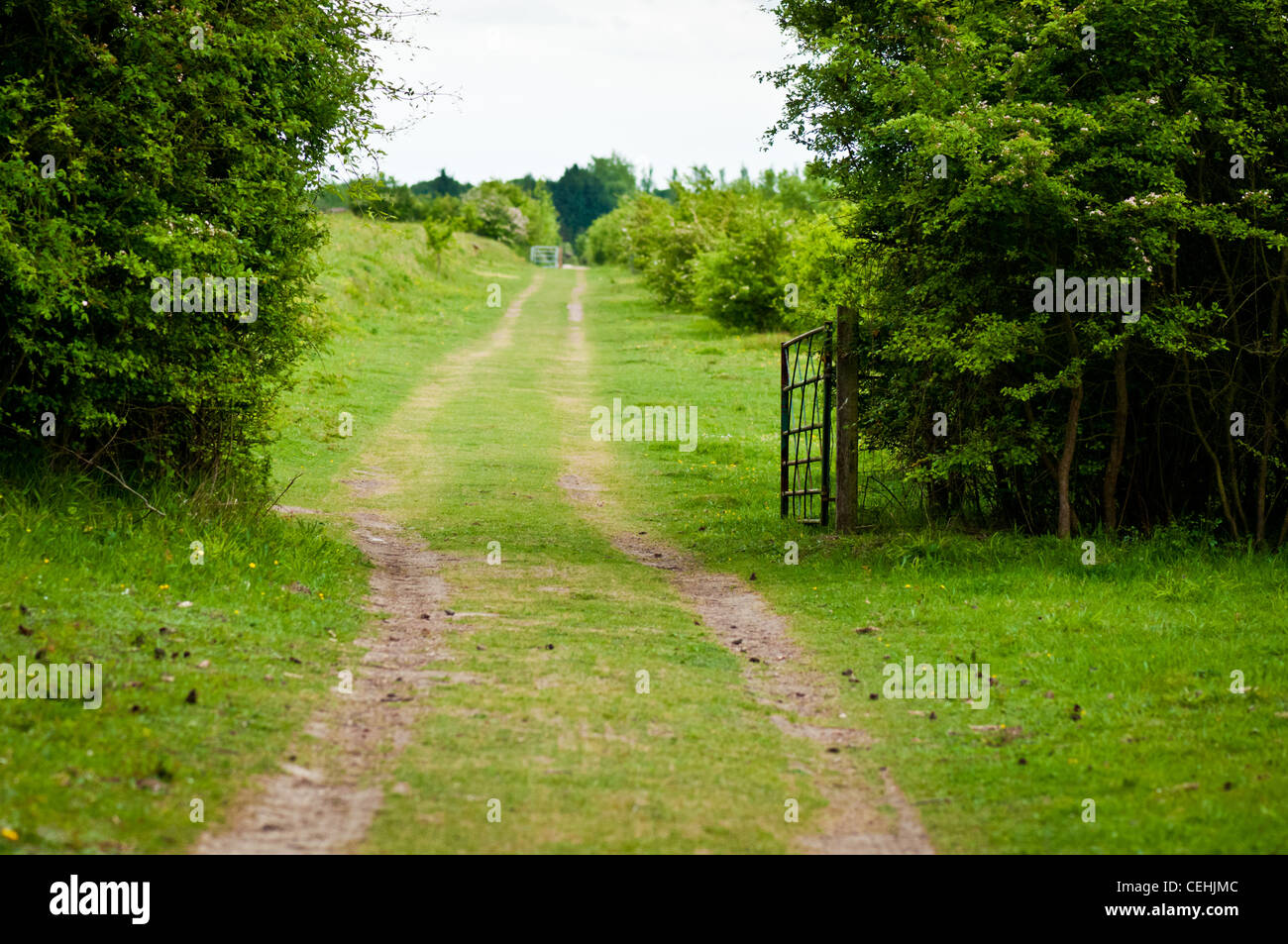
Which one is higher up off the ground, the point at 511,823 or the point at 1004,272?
the point at 1004,272

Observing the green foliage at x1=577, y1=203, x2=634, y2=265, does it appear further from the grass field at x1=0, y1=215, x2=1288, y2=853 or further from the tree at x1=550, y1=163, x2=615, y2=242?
the grass field at x1=0, y1=215, x2=1288, y2=853

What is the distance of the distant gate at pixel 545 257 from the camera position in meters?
98.2

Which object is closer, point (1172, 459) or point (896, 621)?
point (896, 621)

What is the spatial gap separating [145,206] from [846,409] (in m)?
7.26

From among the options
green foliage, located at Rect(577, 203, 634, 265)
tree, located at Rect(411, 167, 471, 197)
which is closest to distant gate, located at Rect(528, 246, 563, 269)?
green foliage, located at Rect(577, 203, 634, 265)

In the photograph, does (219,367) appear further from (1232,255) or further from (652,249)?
(652,249)

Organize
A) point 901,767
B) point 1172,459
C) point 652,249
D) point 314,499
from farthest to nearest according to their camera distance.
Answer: point 652,249
point 314,499
point 1172,459
point 901,767

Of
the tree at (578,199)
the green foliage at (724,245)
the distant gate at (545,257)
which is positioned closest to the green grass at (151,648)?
the green foliage at (724,245)

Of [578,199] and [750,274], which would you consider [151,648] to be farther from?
[578,199]

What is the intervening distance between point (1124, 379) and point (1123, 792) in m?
6.33

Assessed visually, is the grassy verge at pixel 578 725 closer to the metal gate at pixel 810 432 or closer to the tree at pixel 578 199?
the metal gate at pixel 810 432

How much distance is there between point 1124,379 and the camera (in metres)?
11.4

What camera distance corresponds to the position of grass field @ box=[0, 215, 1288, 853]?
5.50m

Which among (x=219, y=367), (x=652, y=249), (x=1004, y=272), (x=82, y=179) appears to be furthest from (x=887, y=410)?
(x=652, y=249)
